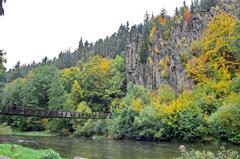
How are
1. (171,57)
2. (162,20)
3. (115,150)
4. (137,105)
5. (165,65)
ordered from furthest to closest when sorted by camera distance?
(162,20) < (165,65) < (171,57) < (137,105) < (115,150)

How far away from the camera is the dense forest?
5944cm

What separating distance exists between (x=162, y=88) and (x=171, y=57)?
1101 centimetres

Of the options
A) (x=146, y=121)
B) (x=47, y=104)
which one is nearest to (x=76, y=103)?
(x=47, y=104)

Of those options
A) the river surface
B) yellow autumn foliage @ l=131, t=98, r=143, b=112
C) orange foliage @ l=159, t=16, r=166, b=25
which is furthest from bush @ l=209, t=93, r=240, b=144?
orange foliage @ l=159, t=16, r=166, b=25

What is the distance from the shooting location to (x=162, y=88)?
7962cm

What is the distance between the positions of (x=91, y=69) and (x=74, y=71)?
1040 centimetres

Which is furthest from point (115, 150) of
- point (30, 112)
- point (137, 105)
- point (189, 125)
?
point (137, 105)

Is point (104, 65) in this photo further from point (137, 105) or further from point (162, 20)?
point (137, 105)

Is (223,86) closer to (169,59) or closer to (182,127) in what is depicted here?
(182,127)

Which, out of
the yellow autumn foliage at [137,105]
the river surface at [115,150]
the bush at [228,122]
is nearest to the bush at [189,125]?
the bush at [228,122]

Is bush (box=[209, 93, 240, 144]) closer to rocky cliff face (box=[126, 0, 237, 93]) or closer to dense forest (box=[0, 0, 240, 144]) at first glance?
dense forest (box=[0, 0, 240, 144])

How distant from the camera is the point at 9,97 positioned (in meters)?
96.9

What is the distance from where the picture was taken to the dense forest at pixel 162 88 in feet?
195

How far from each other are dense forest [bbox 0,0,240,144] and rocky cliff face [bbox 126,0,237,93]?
9.1 inches
